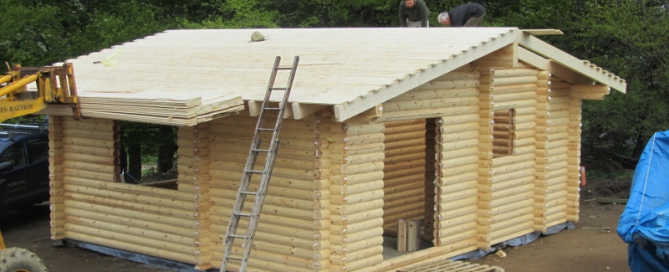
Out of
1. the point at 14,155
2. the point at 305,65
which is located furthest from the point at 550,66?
the point at 14,155

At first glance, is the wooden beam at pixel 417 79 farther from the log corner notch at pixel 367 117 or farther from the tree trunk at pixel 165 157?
the tree trunk at pixel 165 157

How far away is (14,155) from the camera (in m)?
15.7

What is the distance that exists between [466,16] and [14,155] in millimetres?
9542

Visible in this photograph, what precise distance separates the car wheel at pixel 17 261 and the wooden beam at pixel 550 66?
25.8ft

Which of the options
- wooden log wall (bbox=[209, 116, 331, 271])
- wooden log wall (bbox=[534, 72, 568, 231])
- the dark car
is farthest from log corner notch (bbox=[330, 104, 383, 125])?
the dark car

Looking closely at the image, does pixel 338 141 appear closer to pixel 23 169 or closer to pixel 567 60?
pixel 567 60

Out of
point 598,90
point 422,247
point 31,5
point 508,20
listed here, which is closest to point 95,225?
point 422,247

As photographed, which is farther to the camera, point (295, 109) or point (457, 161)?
point (457, 161)

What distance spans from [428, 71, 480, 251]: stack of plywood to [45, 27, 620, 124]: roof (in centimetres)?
77

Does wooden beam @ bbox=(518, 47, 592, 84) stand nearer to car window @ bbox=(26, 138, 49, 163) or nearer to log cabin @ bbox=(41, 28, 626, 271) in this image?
log cabin @ bbox=(41, 28, 626, 271)

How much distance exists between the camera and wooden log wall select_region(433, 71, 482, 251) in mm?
12039

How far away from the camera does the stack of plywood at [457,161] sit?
39.4ft

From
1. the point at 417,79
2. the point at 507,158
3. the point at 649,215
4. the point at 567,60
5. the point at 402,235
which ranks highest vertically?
the point at 567,60

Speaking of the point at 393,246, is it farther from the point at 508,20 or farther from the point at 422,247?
the point at 508,20
